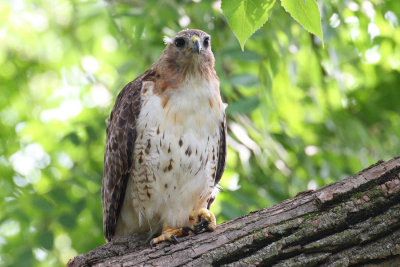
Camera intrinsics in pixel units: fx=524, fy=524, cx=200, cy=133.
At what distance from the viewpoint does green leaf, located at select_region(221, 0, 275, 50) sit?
8.33 feet

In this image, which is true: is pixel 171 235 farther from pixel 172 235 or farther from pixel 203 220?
pixel 203 220

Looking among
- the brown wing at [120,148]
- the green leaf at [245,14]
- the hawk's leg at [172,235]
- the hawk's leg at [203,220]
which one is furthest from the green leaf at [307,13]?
the brown wing at [120,148]

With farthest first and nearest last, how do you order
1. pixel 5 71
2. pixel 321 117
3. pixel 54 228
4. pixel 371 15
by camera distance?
1. pixel 5 71
2. pixel 321 117
3. pixel 371 15
4. pixel 54 228

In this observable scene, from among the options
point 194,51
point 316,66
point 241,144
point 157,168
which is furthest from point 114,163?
point 316,66

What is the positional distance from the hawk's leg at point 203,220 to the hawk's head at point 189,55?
3.88 feet

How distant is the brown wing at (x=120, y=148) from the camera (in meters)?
4.34

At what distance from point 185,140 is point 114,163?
0.66 m

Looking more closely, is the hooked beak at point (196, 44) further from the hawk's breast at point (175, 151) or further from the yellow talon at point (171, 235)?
the yellow talon at point (171, 235)

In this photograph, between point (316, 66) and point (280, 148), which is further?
point (316, 66)

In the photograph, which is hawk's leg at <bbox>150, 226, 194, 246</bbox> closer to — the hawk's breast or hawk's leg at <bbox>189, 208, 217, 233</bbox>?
hawk's leg at <bbox>189, 208, 217, 233</bbox>

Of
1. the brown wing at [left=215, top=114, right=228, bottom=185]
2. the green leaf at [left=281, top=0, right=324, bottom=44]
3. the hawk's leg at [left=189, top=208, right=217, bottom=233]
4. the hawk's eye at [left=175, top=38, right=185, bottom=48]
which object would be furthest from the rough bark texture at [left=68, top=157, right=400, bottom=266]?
the hawk's eye at [left=175, top=38, right=185, bottom=48]

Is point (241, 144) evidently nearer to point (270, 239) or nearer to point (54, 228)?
point (54, 228)

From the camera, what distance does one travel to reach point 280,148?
224 inches

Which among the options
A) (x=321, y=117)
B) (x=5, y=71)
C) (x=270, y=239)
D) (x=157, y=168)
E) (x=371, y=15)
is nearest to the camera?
(x=270, y=239)
